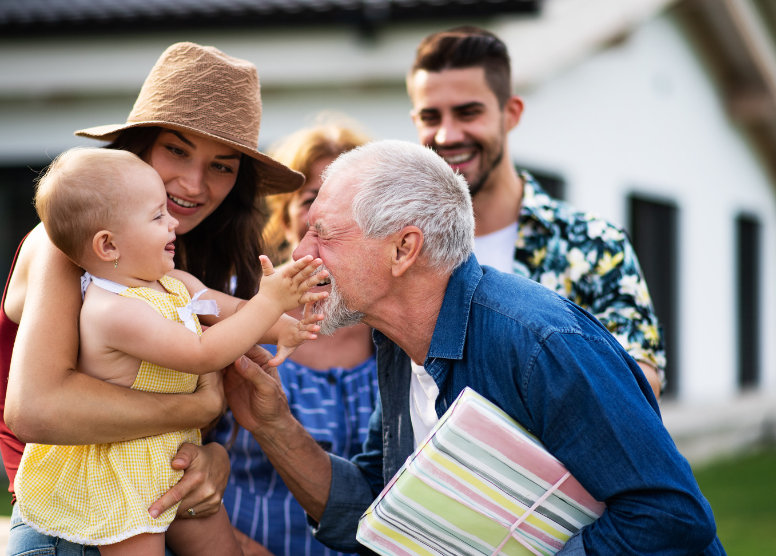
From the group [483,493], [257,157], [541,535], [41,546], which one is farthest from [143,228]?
[541,535]

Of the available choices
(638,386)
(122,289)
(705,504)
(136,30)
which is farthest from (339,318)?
(136,30)

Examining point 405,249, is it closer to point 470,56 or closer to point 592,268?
point 592,268

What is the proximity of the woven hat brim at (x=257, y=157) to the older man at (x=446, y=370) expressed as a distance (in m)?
0.39

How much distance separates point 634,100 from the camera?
365 inches

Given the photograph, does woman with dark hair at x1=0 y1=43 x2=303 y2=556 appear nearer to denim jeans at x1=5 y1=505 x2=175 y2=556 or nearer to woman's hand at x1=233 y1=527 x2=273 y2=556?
denim jeans at x1=5 y1=505 x2=175 y2=556

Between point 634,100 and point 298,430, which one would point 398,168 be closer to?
point 298,430

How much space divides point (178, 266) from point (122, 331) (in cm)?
77

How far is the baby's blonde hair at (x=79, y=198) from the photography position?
81.9 inches

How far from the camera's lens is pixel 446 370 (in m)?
2.28

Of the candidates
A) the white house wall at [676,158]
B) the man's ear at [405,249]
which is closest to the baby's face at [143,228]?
the man's ear at [405,249]

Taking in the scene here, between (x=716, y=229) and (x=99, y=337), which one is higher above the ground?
(x=99, y=337)

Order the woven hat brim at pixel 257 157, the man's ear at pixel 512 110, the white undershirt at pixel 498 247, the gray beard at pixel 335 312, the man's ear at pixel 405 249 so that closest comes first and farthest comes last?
1. the man's ear at pixel 405 249
2. the gray beard at pixel 335 312
3. the woven hat brim at pixel 257 157
4. the white undershirt at pixel 498 247
5. the man's ear at pixel 512 110

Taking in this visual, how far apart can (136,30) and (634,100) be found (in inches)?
229

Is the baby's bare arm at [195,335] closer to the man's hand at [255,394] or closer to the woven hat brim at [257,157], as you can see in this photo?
the man's hand at [255,394]
